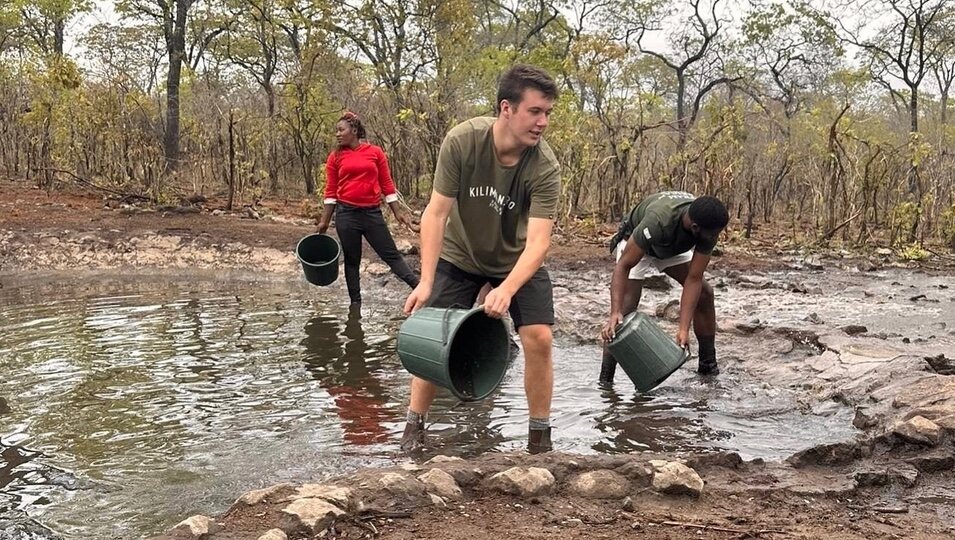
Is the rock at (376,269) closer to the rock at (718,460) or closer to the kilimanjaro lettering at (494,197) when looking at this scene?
the kilimanjaro lettering at (494,197)

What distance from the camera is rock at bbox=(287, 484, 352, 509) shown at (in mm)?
2701

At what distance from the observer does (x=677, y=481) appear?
3.02 metres

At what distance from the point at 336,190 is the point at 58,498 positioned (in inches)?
165

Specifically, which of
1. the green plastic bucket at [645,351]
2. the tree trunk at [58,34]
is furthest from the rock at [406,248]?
the tree trunk at [58,34]

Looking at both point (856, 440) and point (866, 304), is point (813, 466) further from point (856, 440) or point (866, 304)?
point (866, 304)

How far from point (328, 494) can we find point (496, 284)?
53.4 inches

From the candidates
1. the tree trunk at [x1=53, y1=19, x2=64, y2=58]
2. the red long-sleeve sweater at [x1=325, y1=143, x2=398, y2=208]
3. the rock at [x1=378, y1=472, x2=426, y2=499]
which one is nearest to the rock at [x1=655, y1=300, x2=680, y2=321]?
the red long-sleeve sweater at [x1=325, y1=143, x2=398, y2=208]

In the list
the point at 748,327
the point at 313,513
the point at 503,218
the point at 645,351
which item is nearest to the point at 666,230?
the point at 645,351

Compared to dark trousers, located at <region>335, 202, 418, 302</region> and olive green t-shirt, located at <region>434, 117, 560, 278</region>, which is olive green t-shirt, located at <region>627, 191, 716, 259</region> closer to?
olive green t-shirt, located at <region>434, 117, 560, 278</region>

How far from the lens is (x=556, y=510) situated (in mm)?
2857

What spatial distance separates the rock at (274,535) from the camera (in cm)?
243

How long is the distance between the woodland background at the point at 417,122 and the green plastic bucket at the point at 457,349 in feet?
29.8

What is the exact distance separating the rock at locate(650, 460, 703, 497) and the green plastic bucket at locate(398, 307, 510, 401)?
2.52 ft

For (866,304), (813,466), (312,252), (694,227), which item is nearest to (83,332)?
(312,252)
